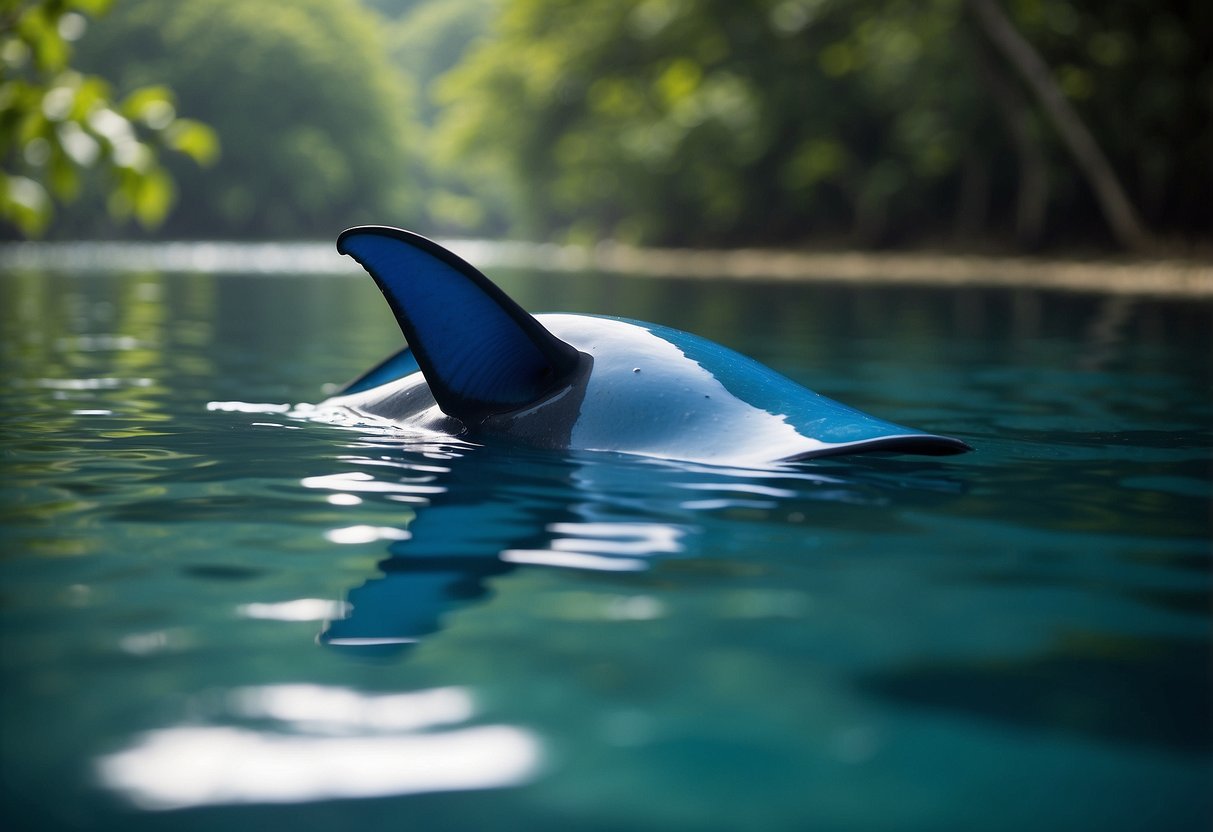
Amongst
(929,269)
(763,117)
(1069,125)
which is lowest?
(929,269)

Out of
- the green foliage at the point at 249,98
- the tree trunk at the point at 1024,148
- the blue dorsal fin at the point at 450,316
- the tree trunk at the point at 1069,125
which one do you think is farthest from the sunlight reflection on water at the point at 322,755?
the green foliage at the point at 249,98

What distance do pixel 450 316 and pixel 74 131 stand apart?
5.52ft

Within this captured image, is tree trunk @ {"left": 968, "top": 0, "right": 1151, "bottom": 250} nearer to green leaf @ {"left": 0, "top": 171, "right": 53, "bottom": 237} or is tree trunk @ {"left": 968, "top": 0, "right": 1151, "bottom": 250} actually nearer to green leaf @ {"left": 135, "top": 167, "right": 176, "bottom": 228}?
green leaf @ {"left": 0, "top": 171, "right": 53, "bottom": 237}

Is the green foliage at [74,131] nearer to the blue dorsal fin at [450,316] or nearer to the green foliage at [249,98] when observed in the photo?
the blue dorsal fin at [450,316]

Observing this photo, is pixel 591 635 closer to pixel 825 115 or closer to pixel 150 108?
pixel 150 108

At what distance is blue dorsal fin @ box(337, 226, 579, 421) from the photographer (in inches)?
170

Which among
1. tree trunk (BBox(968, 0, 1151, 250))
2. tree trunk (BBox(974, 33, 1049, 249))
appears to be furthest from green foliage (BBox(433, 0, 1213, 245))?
tree trunk (BBox(968, 0, 1151, 250))

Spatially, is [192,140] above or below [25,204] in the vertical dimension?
above

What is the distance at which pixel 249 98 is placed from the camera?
69.1 m

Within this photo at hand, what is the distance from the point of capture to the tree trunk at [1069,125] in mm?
21828

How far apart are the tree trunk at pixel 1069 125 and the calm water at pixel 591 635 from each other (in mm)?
17962

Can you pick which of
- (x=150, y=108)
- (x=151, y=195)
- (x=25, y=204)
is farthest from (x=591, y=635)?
(x=25, y=204)

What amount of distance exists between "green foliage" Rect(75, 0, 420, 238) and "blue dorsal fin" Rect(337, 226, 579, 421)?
2549 inches

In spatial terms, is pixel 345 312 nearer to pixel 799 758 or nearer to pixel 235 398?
pixel 235 398
